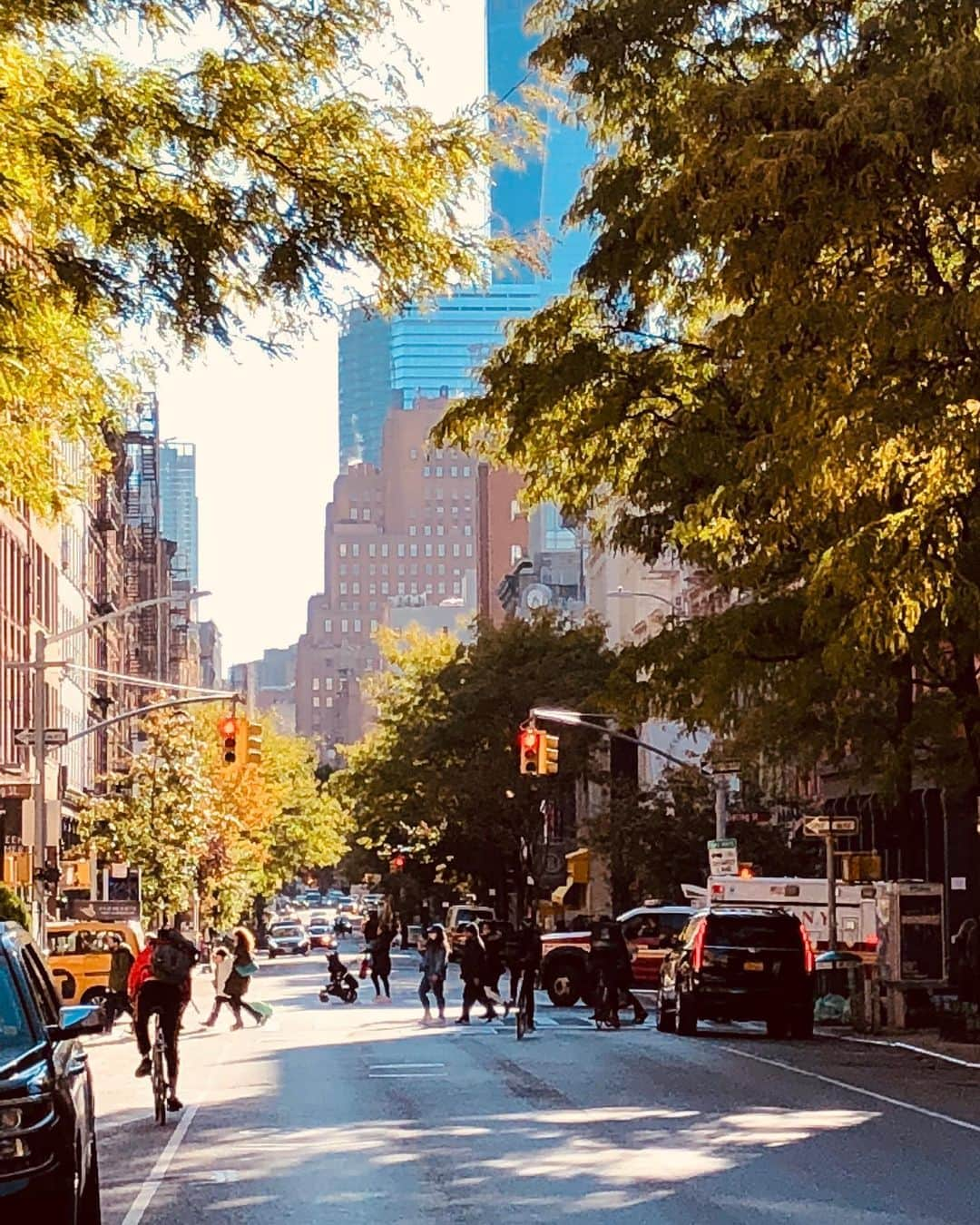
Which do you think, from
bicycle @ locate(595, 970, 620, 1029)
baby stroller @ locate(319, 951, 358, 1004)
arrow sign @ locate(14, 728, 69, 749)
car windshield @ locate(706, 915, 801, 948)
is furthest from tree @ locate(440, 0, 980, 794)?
baby stroller @ locate(319, 951, 358, 1004)

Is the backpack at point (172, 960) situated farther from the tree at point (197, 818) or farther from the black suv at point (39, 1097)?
the tree at point (197, 818)

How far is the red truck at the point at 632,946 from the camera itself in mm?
50062

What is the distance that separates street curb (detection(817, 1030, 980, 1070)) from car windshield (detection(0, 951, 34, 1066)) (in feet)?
60.2

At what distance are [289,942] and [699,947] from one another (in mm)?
84799

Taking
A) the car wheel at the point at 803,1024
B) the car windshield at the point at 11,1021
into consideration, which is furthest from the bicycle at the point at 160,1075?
the car wheel at the point at 803,1024

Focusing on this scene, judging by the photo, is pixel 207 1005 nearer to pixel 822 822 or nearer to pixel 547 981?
pixel 547 981

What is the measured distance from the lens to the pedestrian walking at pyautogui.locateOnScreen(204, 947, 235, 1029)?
137ft

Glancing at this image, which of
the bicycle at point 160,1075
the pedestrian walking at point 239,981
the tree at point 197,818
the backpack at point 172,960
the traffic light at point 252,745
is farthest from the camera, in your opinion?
the tree at point 197,818

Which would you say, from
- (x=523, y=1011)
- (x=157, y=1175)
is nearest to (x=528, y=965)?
(x=523, y=1011)

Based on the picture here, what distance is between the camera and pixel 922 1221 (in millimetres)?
13461

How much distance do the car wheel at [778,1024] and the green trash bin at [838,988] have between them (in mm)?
1430

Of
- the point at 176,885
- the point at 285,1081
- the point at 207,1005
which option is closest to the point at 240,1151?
the point at 285,1081

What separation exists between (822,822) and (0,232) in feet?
80.2

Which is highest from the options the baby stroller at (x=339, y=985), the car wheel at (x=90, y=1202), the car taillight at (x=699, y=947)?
the car taillight at (x=699, y=947)
